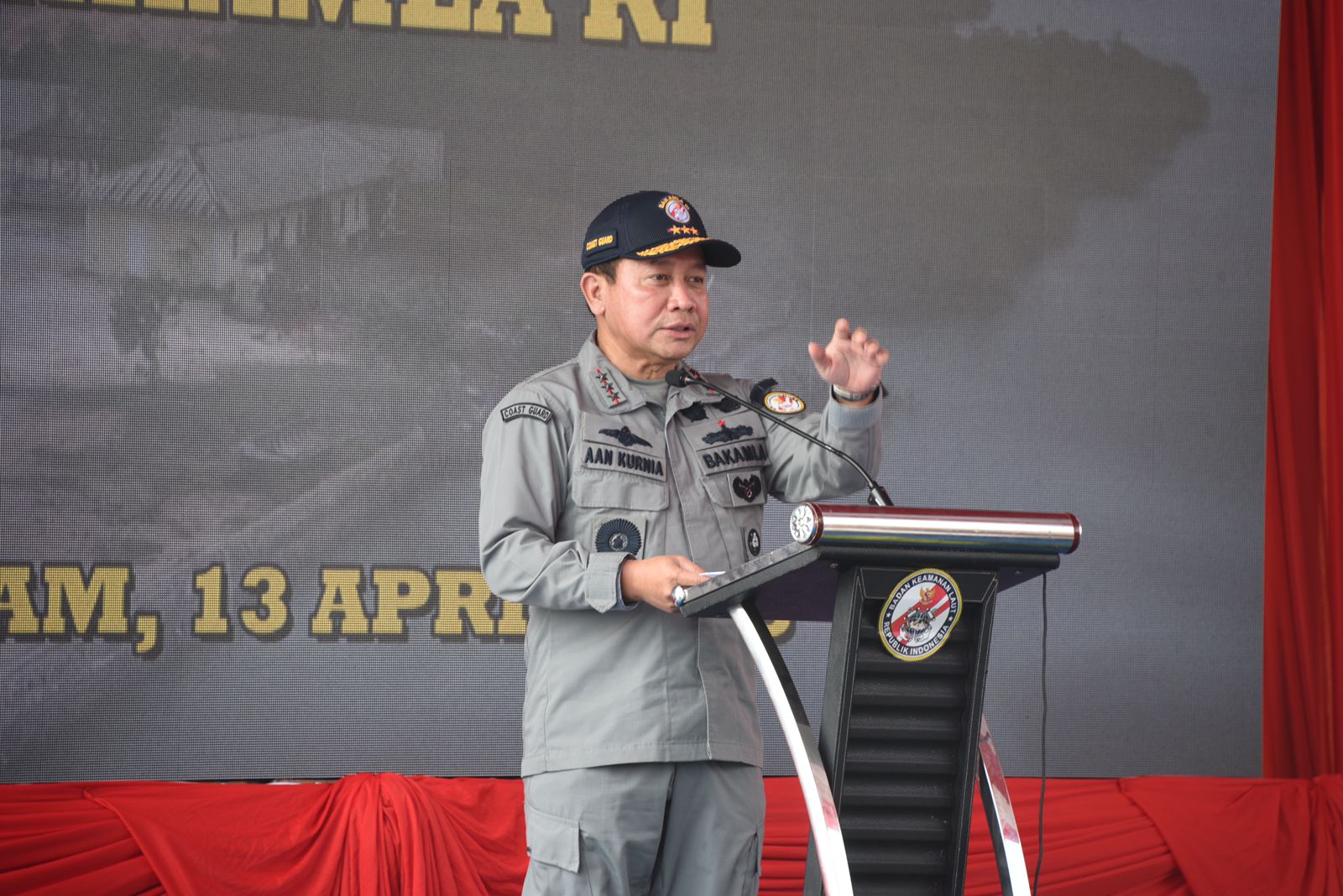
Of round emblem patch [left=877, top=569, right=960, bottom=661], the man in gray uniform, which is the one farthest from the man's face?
round emblem patch [left=877, top=569, right=960, bottom=661]

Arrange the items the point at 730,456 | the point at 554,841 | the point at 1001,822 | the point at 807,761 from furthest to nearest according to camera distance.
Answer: the point at 730,456 < the point at 554,841 < the point at 1001,822 < the point at 807,761

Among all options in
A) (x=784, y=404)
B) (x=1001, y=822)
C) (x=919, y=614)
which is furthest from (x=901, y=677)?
(x=784, y=404)

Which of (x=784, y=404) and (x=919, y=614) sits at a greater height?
(x=784, y=404)

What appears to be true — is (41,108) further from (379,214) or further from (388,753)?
(388,753)

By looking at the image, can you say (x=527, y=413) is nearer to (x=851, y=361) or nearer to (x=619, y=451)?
(x=619, y=451)

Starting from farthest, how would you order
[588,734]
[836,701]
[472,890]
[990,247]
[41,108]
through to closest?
[990,247]
[41,108]
[472,890]
[588,734]
[836,701]

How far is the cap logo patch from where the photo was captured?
192cm

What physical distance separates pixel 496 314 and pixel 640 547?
169cm

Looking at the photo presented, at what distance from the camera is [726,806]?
1.79 m

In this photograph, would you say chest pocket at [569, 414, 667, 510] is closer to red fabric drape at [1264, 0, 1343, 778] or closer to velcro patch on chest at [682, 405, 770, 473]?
velcro patch on chest at [682, 405, 770, 473]

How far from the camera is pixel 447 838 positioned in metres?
2.95

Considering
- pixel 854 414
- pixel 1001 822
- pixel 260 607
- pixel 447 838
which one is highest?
pixel 854 414

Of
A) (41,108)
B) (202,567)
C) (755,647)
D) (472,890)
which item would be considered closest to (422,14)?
(41,108)

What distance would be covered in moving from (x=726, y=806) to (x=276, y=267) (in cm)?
212
